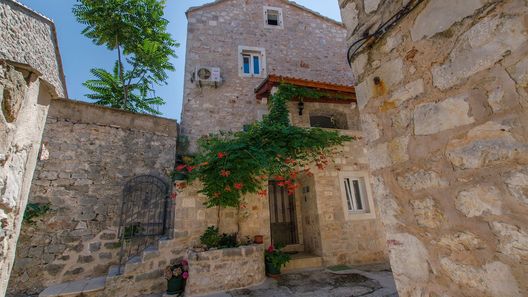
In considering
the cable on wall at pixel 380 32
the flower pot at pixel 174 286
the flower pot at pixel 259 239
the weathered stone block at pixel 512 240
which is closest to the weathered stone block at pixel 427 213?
the weathered stone block at pixel 512 240

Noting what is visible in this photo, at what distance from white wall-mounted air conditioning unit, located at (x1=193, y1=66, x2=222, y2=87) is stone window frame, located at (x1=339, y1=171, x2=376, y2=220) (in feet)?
17.1

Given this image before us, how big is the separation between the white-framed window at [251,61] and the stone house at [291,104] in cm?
4

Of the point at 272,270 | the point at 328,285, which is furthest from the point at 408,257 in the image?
the point at 272,270

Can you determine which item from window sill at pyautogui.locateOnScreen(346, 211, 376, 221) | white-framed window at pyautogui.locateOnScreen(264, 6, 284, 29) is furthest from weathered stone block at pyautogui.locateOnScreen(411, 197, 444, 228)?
white-framed window at pyautogui.locateOnScreen(264, 6, 284, 29)

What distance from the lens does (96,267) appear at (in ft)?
15.7

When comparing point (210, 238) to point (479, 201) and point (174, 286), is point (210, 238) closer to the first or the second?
point (174, 286)

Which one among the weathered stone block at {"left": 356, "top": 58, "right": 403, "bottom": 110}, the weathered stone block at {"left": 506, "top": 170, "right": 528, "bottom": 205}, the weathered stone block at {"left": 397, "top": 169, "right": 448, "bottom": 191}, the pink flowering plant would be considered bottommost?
the pink flowering plant

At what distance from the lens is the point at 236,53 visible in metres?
8.90

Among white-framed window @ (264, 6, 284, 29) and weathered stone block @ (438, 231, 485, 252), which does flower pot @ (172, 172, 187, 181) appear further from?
white-framed window @ (264, 6, 284, 29)

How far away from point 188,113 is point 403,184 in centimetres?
721

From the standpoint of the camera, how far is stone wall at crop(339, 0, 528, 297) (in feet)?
3.01

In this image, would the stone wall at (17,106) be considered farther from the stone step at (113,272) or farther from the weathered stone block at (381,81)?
the stone step at (113,272)

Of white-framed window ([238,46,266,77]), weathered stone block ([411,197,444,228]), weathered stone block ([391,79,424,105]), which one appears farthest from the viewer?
white-framed window ([238,46,266,77])

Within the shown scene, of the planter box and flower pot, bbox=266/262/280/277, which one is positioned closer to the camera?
the planter box
